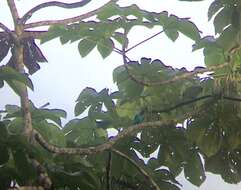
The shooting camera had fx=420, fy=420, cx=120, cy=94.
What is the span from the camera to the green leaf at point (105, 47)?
1.36 meters

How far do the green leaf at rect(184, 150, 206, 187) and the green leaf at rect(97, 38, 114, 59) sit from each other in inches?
17.0

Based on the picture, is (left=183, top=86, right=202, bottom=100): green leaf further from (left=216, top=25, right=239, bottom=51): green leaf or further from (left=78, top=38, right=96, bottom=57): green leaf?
(left=78, top=38, right=96, bottom=57): green leaf

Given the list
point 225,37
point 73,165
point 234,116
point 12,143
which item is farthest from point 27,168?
point 225,37

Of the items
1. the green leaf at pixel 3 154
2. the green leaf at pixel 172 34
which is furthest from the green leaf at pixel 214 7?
the green leaf at pixel 3 154

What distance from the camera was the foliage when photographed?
4.22 feet

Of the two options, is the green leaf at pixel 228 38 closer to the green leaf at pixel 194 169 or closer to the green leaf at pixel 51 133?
the green leaf at pixel 194 169

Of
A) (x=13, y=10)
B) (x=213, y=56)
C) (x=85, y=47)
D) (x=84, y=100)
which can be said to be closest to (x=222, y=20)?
(x=213, y=56)

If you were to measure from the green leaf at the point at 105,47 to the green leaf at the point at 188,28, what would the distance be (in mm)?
226

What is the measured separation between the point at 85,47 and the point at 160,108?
1.06ft

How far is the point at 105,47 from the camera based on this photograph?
1374 millimetres

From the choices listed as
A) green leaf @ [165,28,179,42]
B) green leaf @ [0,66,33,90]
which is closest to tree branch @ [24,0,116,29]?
green leaf @ [165,28,179,42]

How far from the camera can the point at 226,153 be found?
1377 mm

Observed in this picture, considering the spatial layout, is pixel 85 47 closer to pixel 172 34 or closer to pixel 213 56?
pixel 172 34

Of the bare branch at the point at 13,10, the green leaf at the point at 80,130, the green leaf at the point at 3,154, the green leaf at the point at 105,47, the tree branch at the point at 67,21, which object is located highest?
the bare branch at the point at 13,10
